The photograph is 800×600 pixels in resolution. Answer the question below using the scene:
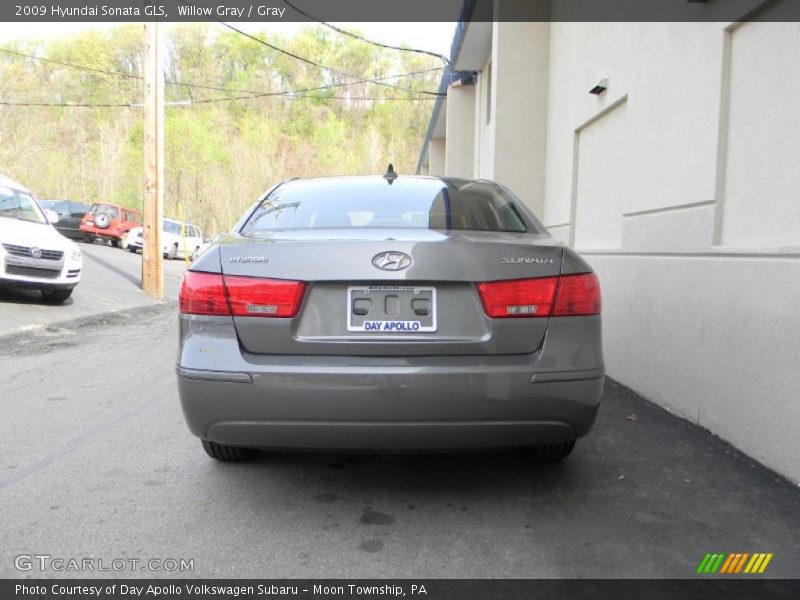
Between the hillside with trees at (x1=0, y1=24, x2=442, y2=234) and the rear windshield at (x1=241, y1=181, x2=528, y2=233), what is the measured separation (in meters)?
34.0

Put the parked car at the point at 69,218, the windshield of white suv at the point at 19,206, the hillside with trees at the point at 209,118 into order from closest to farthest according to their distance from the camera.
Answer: the windshield of white suv at the point at 19,206 < the parked car at the point at 69,218 < the hillside with trees at the point at 209,118

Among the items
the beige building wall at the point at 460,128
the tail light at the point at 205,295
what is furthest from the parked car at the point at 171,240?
the tail light at the point at 205,295

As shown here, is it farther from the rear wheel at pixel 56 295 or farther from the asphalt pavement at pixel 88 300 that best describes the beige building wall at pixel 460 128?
the rear wheel at pixel 56 295

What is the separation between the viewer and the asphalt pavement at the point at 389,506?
2.40 meters

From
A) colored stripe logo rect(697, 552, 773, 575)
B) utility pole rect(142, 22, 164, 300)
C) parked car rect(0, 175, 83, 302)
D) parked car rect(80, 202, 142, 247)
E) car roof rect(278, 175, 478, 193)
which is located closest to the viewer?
colored stripe logo rect(697, 552, 773, 575)

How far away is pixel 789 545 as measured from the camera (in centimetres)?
251

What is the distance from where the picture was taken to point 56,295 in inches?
406

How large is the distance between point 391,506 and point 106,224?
24.9 metres

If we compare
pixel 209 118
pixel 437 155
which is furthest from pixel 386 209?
pixel 209 118

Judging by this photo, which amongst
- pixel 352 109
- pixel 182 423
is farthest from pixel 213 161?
pixel 182 423

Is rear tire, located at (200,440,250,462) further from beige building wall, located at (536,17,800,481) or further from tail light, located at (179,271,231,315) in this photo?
beige building wall, located at (536,17,800,481)

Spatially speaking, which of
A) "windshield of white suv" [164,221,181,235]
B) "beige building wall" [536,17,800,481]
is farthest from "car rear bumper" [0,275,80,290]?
"windshield of white suv" [164,221,181,235]

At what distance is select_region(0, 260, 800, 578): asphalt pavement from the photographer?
2400 millimetres

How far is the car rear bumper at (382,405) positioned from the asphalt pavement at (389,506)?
0.38 metres
